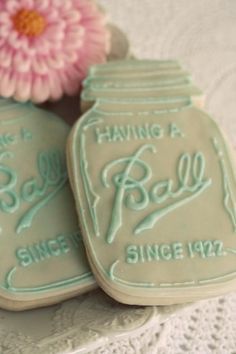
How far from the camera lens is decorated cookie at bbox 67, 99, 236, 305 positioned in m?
0.79

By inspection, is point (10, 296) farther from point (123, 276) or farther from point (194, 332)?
point (194, 332)

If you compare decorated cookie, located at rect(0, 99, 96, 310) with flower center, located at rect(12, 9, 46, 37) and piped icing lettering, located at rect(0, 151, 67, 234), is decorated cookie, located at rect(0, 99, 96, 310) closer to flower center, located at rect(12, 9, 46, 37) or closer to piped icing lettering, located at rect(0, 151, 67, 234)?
piped icing lettering, located at rect(0, 151, 67, 234)

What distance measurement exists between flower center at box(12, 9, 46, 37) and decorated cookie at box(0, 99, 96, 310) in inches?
4.0

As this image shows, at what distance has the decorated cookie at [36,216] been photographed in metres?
0.80

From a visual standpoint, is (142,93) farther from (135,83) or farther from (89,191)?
(89,191)

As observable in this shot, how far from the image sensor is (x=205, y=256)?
80 cm

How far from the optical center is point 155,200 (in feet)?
2.75

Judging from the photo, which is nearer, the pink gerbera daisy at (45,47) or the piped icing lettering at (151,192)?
the piped icing lettering at (151,192)

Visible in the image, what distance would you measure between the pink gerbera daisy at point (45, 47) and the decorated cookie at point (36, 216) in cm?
4

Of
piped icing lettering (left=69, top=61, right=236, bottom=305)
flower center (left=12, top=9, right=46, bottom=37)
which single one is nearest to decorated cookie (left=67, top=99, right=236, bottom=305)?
piped icing lettering (left=69, top=61, right=236, bottom=305)

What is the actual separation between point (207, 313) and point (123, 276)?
0.72 feet

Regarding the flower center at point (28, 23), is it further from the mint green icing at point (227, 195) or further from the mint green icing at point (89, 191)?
the mint green icing at point (227, 195)

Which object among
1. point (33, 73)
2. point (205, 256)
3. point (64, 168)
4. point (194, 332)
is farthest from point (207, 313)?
point (33, 73)

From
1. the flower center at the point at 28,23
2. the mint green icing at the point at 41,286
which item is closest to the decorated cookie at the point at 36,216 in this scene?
the mint green icing at the point at 41,286
